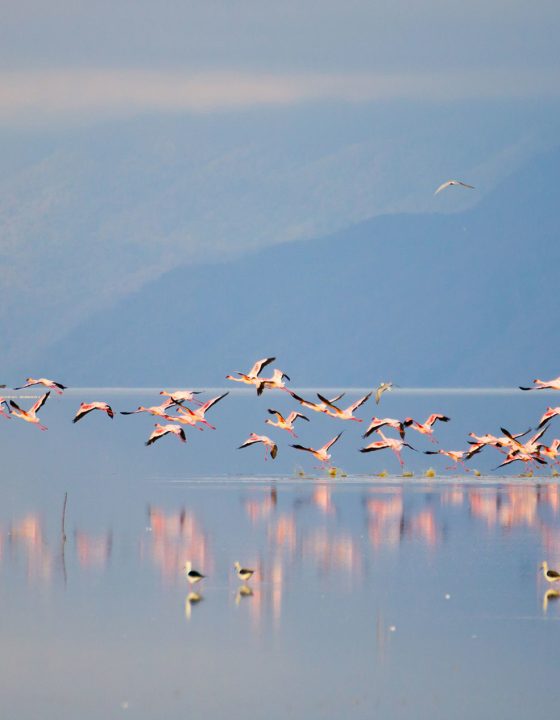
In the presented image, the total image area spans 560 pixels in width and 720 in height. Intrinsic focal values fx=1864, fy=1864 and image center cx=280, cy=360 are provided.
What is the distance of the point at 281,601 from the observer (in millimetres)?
22750

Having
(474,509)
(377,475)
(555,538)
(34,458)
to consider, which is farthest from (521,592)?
(34,458)

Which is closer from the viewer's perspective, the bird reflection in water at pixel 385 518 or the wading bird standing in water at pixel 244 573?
the wading bird standing in water at pixel 244 573

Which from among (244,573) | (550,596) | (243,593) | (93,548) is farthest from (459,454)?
(243,593)

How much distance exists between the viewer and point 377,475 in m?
45.8

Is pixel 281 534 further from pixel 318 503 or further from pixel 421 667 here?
pixel 421 667

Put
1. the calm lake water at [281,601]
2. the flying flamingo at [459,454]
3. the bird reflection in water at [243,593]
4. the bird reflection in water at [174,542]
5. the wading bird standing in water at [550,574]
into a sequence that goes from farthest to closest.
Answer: the flying flamingo at [459,454] → the bird reflection in water at [174,542] → the wading bird standing in water at [550,574] → the bird reflection in water at [243,593] → the calm lake water at [281,601]

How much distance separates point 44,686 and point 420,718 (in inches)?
146

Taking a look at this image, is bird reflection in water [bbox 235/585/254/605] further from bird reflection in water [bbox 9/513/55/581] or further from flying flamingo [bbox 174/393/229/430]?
flying flamingo [bbox 174/393/229/430]

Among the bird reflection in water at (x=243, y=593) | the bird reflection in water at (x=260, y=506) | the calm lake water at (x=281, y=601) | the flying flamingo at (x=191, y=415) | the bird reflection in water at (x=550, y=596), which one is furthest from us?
the flying flamingo at (x=191, y=415)

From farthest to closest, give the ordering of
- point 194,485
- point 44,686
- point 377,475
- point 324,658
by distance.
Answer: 1. point 377,475
2. point 194,485
3. point 324,658
4. point 44,686

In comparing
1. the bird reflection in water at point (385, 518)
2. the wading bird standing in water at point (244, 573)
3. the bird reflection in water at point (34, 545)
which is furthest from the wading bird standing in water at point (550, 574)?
the bird reflection in water at point (34, 545)

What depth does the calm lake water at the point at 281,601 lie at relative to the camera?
17766mm

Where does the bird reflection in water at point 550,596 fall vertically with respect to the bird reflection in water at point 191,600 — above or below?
above

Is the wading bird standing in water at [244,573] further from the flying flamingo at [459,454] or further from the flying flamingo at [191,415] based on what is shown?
the flying flamingo at [459,454]
